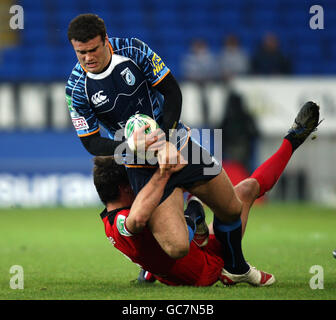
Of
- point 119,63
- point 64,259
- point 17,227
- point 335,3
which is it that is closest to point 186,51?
point 335,3

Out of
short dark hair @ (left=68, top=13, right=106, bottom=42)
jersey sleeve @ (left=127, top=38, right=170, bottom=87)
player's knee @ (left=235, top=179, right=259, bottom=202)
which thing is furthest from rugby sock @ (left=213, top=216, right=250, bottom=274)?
short dark hair @ (left=68, top=13, right=106, bottom=42)

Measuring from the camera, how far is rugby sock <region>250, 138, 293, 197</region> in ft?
18.5

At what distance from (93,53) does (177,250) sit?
1.44 meters

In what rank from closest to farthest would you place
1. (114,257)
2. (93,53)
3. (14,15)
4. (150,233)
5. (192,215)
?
(93,53)
(150,233)
(192,215)
(114,257)
(14,15)

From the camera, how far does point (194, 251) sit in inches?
204

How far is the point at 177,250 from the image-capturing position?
4.85 meters

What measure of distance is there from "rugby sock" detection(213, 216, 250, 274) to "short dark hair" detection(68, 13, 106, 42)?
157 cm

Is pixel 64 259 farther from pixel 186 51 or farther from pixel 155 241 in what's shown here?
pixel 186 51

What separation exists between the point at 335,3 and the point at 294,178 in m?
5.73

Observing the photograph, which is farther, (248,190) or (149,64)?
(248,190)

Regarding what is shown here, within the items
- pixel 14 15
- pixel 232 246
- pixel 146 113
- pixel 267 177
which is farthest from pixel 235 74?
pixel 232 246

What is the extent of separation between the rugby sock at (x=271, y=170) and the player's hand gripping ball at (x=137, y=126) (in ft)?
3.35

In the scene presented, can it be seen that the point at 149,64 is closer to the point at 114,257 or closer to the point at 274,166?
the point at 274,166

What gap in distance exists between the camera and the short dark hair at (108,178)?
17.3 ft
